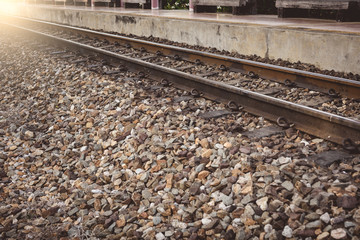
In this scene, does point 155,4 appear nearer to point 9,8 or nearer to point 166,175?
point 166,175

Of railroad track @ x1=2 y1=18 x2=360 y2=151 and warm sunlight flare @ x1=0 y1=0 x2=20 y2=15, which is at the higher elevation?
warm sunlight flare @ x1=0 y1=0 x2=20 y2=15

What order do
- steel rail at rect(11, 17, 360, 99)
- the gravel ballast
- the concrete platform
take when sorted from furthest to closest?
the concrete platform
steel rail at rect(11, 17, 360, 99)
the gravel ballast

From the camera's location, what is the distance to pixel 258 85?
580 cm

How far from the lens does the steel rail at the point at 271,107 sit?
376cm

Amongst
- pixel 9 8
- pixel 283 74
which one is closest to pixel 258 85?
pixel 283 74

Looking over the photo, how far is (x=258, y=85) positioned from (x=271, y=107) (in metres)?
1.29

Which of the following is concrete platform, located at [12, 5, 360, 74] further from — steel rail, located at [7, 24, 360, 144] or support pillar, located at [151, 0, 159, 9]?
support pillar, located at [151, 0, 159, 9]

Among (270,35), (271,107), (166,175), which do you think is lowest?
(166,175)

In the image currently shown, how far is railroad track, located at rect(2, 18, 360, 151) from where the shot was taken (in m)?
3.94

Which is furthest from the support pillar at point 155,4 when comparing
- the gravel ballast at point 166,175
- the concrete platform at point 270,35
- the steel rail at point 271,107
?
the gravel ballast at point 166,175

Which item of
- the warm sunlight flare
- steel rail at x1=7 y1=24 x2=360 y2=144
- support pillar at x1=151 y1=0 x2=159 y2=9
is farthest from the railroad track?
the warm sunlight flare

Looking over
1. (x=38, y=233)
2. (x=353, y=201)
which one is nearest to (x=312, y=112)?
(x=353, y=201)

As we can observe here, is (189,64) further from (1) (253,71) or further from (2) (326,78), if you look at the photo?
(2) (326,78)

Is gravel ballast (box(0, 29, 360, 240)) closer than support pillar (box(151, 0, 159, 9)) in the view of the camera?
Yes
